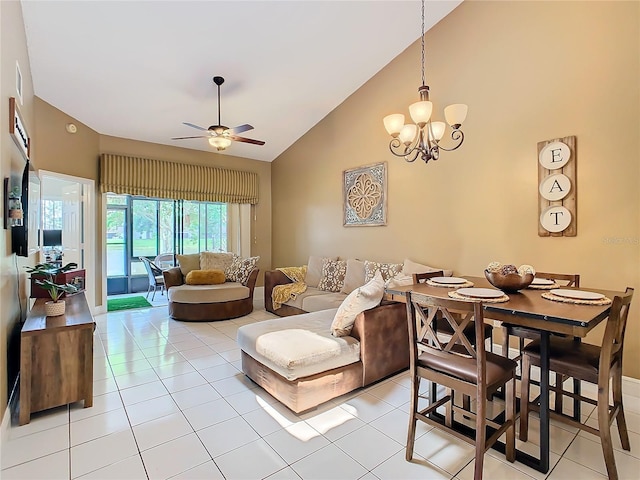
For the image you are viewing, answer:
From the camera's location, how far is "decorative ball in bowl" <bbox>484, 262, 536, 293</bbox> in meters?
2.24

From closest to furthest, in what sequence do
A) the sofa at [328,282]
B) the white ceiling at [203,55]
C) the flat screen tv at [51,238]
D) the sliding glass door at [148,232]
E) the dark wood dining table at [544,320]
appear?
the dark wood dining table at [544,320]
the white ceiling at [203,55]
the sofa at [328,282]
the flat screen tv at [51,238]
the sliding glass door at [148,232]

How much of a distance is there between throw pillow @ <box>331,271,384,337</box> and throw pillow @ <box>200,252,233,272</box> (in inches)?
A: 136

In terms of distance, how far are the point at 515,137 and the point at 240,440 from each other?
3.60 metres

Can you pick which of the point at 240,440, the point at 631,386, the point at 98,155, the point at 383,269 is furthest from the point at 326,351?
the point at 98,155

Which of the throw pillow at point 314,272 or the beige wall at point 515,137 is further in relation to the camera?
the throw pillow at point 314,272

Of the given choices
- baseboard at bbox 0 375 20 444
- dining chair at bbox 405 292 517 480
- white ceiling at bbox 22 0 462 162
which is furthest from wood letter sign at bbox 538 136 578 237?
baseboard at bbox 0 375 20 444

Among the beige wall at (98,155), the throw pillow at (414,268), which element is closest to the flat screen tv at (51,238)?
the beige wall at (98,155)

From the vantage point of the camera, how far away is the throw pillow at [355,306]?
272 cm

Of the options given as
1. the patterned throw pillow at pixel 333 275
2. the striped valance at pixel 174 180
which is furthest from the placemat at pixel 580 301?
the striped valance at pixel 174 180

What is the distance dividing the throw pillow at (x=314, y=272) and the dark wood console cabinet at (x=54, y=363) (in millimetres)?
3212

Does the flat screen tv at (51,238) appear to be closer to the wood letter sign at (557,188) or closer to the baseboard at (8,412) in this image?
the baseboard at (8,412)

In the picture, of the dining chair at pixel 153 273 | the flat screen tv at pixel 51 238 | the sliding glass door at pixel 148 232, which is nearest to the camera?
the flat screen tv at pixel 51 238

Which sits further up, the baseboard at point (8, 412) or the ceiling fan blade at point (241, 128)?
the ceiling fan blade at point (241, 128)

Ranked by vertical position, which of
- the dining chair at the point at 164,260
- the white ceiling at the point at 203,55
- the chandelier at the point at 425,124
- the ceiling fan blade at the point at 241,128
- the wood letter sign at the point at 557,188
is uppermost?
the white ceiling at the point at 203,55
